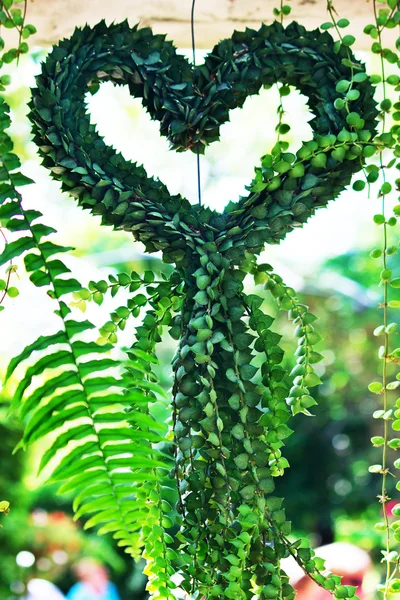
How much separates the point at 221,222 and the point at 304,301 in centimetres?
404

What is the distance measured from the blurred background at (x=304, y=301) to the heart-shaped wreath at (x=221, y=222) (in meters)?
2.59

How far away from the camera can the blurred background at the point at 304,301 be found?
11.8 ft

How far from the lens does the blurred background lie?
3600 millimetres

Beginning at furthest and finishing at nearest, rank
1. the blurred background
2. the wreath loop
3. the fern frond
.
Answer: the blurred background → the wreath loop → the fern frond

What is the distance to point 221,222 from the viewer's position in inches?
31.2

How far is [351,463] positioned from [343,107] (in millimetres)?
3932

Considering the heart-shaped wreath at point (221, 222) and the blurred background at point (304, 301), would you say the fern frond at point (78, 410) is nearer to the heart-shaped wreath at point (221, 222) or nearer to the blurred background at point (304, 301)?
the heart-shaped wreath at point (221, 222)

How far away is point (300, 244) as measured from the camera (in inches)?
205

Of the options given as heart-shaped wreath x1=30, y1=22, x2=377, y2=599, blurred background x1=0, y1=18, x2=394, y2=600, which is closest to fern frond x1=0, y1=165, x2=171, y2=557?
heart-shaped wreath x1=30, y1=22, x2=377, y2=599

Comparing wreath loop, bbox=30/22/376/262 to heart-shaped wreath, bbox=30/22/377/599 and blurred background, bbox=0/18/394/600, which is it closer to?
heart-shaped wreath, bbox=30/22/377/599

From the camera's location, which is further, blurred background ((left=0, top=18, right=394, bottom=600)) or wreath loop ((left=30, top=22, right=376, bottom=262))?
blurred background ((left=0, top=18, right=394, bottom=600))

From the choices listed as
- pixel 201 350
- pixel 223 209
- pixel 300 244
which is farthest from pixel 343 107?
pixel 300 244

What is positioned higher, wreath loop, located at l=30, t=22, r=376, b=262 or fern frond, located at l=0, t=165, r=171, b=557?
wreath loop, located at l=30, t=22, r=376, b=262

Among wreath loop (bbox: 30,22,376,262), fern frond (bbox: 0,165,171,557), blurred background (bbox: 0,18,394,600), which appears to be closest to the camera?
fern frond (bbox: 0,165,171,557)
